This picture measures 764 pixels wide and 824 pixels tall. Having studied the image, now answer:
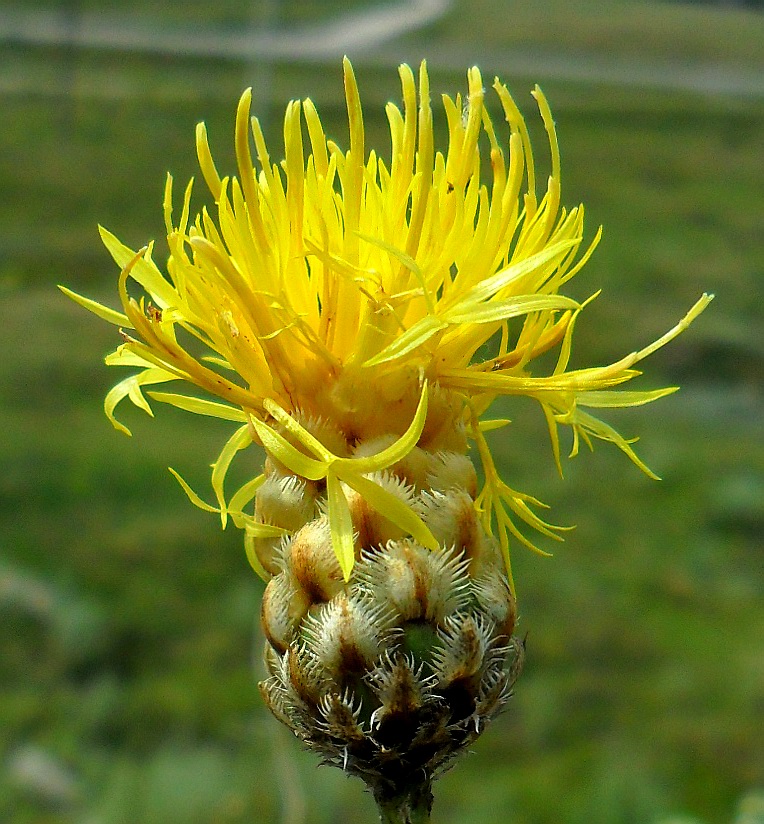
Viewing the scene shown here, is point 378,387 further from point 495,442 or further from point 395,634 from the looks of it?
point 495,442

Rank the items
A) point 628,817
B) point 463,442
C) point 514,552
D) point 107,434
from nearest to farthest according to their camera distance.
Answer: point 463,442 → point 628,817 → point 514,552 → point 107,434

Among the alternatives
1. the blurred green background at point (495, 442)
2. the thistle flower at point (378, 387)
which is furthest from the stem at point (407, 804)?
the blurred green background at point (495, 442)

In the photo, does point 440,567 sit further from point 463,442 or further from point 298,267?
point 298,267

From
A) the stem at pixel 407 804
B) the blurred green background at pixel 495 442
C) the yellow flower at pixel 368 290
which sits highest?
the yellow flower at pixel 368 290

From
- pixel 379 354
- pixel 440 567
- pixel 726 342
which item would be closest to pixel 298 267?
pixel 379 354

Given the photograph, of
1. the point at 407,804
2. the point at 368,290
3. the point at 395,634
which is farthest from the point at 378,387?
the point at 407,804

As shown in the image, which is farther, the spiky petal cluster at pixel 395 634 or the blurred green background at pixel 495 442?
the blurred green background at pixel 495 442

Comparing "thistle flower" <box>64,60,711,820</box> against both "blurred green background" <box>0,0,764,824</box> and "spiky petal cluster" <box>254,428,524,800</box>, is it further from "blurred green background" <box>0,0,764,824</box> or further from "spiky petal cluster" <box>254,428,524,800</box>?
"blurred green background" <box>0,0,764,824</box>

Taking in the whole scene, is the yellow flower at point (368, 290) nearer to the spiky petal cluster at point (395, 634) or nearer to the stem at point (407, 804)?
the spiky petal cluster at point (395, 634)
